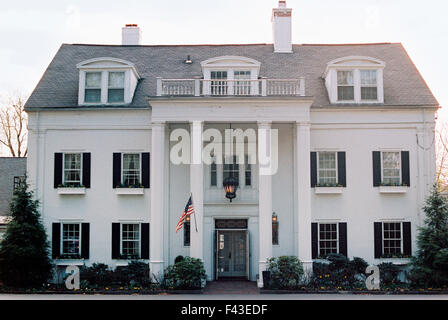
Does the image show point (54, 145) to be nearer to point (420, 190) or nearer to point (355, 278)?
point (355, 278)

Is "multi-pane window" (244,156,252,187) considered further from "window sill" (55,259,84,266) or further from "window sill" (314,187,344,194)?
"window sill" (55,259,84,266)

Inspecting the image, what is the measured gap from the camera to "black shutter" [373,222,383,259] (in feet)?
71.8

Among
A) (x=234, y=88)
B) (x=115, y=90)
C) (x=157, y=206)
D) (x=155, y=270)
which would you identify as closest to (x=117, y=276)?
(x=155, y=270)

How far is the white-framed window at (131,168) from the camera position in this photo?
2267 cm

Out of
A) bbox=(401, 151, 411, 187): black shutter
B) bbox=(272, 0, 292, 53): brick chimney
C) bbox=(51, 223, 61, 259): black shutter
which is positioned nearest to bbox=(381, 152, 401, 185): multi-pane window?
bbox=(401, 151, 411, 187): black shutter

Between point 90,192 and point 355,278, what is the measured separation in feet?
41.6

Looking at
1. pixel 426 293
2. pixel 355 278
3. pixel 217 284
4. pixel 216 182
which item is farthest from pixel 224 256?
pixel 426 293

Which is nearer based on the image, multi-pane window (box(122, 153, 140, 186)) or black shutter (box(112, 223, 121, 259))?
black shutter (box(112, 223, 121, 259))

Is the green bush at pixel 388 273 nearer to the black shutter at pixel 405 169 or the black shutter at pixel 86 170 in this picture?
the black shutter at pixel 405 169

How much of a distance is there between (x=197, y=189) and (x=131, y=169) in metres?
3.78

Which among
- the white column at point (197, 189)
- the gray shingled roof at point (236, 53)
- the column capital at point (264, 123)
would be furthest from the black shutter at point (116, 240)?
the column capital at point (264, 123)

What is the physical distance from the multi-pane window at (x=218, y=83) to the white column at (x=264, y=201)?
2401 millimetres

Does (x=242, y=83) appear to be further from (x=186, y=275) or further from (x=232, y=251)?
(x=186, y=275)

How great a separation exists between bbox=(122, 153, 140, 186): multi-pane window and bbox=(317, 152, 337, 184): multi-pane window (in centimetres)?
856
